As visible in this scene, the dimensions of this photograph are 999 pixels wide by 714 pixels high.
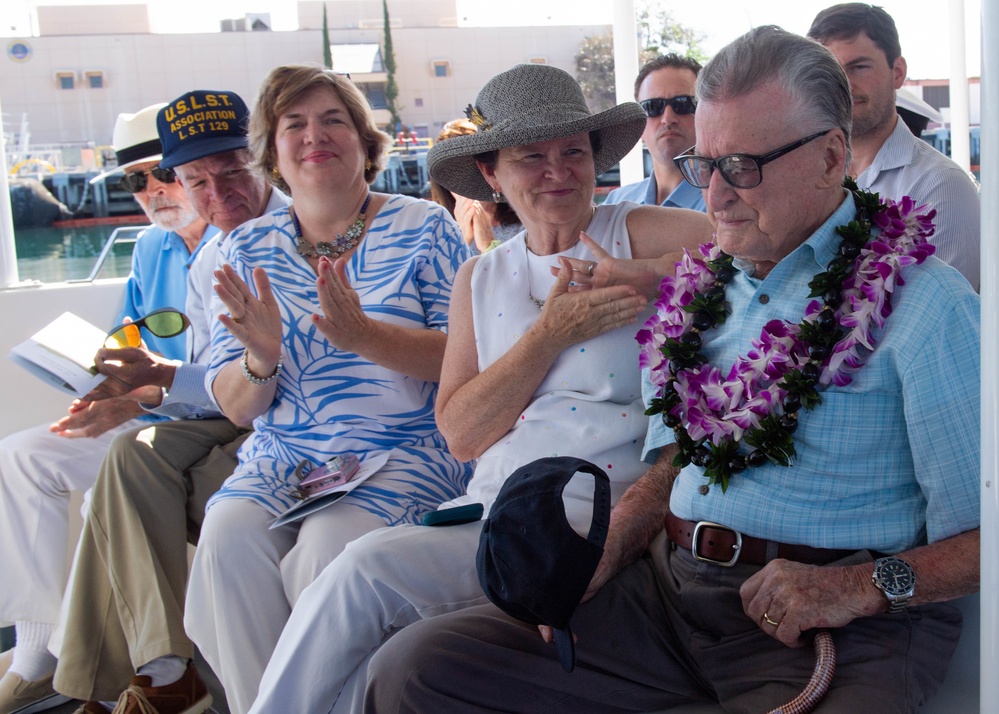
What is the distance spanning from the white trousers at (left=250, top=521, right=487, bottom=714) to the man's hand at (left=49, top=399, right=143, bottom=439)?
1466 millimetres

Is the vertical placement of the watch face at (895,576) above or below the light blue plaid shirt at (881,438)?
below

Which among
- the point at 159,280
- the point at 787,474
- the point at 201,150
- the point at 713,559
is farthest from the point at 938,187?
the point at 159,280

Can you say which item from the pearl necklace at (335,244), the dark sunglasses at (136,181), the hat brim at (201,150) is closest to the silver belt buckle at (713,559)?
the pearl necklace at (335,244)

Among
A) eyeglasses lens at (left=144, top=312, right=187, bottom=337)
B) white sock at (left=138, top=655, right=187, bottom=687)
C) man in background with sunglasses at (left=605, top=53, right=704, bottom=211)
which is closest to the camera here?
white sock at (left=138, top=655, right=187, bottom=687)

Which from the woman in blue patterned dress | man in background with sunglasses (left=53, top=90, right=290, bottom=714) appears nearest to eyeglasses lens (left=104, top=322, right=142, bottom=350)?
man in background with sunglasses (left=53, top=90, right=290, bottom=714)

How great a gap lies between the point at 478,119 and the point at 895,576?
135cm

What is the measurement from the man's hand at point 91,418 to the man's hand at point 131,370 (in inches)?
5.0

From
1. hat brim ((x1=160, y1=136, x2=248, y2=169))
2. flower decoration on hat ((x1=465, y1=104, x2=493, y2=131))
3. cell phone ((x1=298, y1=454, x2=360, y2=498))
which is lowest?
cell phone ((x1=298, y1=454, x2=360, y2=498))

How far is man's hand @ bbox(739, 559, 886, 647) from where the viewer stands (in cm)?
132

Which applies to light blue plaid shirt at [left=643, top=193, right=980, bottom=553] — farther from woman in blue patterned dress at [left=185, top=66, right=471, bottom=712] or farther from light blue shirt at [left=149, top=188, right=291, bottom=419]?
light blue shirt at [left=149, top=188, right=291, bottom=419]

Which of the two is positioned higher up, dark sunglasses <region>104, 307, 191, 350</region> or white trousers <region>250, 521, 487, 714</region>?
dark sunglasses <region>104, 307, 191, 350</region>

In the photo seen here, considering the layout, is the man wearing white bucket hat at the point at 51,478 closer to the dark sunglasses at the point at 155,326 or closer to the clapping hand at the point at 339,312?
the dark sunglasses at the point at 155,326

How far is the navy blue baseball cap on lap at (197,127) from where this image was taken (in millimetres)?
2947

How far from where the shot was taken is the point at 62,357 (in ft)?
8.58
